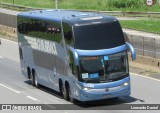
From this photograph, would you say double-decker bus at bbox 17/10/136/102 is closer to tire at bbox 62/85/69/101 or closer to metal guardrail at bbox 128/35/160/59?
tire at bbox 62/85/69/101

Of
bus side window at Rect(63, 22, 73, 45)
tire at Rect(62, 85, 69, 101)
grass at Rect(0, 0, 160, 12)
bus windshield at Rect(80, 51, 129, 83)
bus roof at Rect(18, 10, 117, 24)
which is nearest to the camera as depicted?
bus windshield at Rect(80, 51, 129, 83)

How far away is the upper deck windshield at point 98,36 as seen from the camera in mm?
21125

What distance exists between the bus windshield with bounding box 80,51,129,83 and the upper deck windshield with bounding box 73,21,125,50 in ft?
1.47

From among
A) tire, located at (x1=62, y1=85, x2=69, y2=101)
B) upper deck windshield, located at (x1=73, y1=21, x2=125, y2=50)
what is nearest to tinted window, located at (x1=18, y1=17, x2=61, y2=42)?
upper deck windshield, located at (x1=73, y1=21, x2=125, y2=50)

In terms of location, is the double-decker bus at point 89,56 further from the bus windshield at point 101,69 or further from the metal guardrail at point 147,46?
the metal guardrail at point 147,46

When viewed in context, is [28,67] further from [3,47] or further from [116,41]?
[3,47]

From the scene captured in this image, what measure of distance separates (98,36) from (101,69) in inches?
50.8

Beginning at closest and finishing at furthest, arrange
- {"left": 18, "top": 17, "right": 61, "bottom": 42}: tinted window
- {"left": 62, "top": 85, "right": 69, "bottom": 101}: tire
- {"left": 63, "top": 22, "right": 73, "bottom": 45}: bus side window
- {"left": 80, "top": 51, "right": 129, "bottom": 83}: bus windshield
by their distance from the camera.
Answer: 1. {"left": 80, "top": 51, "right": 129, "bottom": 83}: bus windshield
2. {"left": 63, "top": 22, "right": 73, "bottom": 45}: bus side window
3. {"left": 62, "top": 85, "right": 69, "bottom": 101}: tire
4. {"left": 18, "top": 17, "right": 61, "bottom": 42}: tinted window

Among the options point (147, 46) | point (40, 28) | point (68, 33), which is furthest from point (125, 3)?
point (68, 33)

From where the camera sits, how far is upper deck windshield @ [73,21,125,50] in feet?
69.3

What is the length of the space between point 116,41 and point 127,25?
34.0 metres

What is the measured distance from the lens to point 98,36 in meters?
21.3

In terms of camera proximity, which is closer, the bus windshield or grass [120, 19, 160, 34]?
the bus windshield

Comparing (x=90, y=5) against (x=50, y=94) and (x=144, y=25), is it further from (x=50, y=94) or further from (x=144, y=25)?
(x=50, y=94)
